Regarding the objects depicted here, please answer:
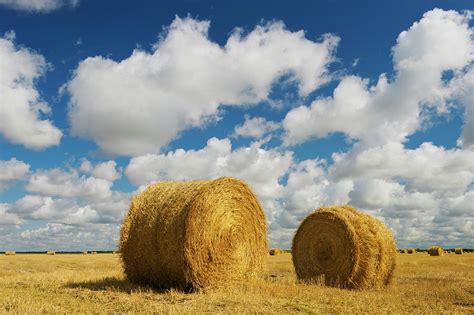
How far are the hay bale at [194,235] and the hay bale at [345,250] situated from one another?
288cm

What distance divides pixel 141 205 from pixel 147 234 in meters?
0.99

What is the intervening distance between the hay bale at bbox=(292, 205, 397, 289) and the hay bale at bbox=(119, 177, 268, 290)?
2.88m

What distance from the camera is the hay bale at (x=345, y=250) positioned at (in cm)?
1596

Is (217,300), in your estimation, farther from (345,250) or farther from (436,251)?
(436,251)

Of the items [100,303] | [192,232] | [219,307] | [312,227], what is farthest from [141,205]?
[312,227]

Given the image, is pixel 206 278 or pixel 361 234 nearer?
pixel 206 278

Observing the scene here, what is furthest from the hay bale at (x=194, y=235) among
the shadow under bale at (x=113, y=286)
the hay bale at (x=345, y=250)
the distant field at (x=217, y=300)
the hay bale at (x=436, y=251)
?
the hay bale at (x=436, y=251)

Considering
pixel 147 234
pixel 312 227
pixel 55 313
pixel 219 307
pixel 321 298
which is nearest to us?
pixel 55 313

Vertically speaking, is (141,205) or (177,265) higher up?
(141,205)

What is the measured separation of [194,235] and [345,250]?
5.99 m

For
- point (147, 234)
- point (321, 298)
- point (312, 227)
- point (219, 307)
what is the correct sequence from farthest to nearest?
1. point (312, 227)
2. point (147, 234)
3. point (321, 298)
4. point (219, 307)

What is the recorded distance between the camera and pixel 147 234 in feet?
44.5

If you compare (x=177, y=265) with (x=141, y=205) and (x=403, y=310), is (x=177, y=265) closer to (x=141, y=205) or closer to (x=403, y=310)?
(x=141, y=205)

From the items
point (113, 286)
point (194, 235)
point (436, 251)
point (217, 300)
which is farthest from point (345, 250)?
point (436, 251)
